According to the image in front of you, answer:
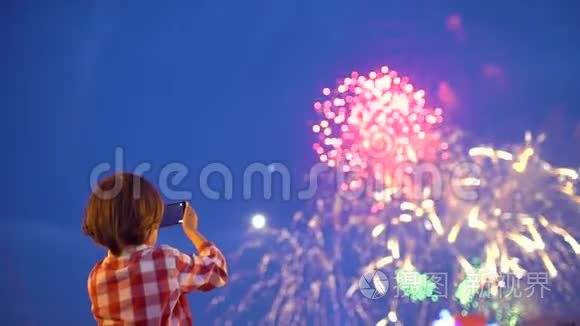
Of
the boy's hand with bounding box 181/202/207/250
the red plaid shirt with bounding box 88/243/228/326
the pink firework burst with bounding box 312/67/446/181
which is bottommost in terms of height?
the red plaid shirt with bounding box 88/243/228/326

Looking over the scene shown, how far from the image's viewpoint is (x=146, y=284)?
197 cm

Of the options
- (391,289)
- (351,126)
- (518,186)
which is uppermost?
(351,126)

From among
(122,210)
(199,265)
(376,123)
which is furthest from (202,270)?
(376,123)

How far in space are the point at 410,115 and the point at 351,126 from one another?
595 millimetres

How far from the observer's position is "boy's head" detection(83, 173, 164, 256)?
192cm

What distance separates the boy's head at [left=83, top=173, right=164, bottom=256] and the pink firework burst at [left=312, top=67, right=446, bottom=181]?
5846 mm

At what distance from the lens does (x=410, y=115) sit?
7.72 metres

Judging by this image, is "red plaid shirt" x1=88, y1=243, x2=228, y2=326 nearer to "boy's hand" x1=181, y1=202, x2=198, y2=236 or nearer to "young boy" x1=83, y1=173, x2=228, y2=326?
"young boy" x1=83, y1=173, x2=228, y2=326

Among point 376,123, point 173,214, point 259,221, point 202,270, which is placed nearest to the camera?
point 202,270

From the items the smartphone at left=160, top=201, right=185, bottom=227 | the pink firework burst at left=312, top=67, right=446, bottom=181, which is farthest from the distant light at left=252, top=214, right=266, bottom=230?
the smartphone at left=160, top=201, right=185, bottom=227

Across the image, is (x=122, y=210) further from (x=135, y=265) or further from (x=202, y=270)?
(x=202, y=270)

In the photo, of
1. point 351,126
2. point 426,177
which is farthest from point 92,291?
point 426,177

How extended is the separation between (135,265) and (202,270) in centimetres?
17

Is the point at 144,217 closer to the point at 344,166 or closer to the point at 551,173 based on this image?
the point at 344,166
